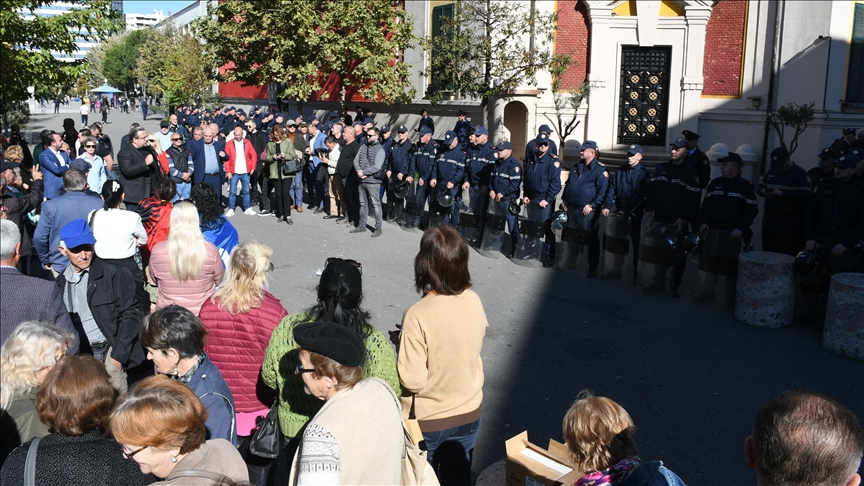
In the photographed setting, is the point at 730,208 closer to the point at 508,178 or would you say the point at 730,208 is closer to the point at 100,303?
the point at 508,178

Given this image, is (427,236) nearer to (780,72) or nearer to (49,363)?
(49,363)

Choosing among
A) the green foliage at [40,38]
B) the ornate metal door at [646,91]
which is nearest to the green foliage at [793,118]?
the ornate metal door at [646,91]

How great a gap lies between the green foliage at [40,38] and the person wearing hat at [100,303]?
9.39 meters

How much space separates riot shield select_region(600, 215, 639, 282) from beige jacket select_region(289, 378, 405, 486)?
769 cm

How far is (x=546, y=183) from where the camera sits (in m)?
11.2

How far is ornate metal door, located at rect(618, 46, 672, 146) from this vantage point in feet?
72.1

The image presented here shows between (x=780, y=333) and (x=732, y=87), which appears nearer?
(x=780, y=333)

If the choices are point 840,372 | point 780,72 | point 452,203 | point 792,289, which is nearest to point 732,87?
point 780,72

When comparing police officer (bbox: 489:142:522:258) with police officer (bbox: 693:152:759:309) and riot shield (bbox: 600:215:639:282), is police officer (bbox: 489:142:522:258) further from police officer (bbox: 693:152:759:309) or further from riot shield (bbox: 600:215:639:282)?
police officer (bbox: 693:152:759:309)

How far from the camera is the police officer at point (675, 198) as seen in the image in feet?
31.9

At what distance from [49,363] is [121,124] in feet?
159

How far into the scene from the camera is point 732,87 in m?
21.1

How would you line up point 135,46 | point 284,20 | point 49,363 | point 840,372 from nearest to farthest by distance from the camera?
point 49,363
point 840,372
point 284,20
point 135,46

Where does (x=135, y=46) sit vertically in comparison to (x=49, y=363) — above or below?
above
